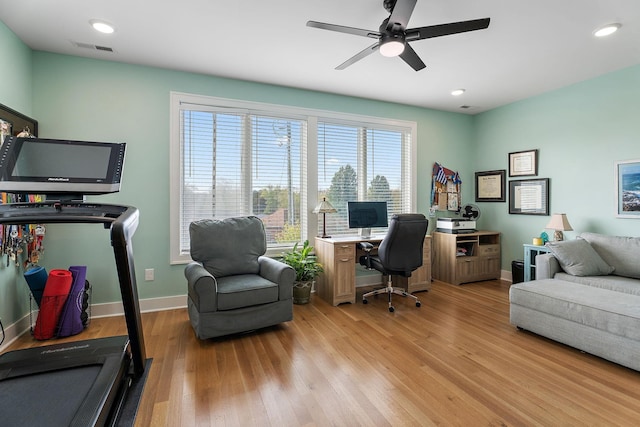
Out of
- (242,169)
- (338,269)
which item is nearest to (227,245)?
(242,169)

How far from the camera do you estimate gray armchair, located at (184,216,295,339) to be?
8.51ft

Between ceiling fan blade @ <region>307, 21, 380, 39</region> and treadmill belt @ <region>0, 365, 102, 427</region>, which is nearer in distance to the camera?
treadmill belt @ <region>0, 365, 102, 427</region>

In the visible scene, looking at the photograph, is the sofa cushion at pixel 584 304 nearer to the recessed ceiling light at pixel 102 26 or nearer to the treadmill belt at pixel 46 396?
the treadmill belt at pixel 46 396

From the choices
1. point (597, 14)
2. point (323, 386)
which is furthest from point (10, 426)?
point (597, 14)

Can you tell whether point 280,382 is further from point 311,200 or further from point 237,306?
point 311,200

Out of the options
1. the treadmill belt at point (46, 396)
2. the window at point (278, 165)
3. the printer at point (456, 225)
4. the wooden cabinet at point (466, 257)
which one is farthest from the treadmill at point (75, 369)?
the printer at point (456, 225)

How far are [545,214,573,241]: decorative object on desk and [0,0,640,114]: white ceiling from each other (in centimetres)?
161

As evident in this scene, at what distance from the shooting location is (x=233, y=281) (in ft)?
9.47

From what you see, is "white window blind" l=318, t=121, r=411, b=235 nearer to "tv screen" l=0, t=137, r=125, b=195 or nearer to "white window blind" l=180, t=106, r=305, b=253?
"white window blind" l=180, t=106, r=305, b=253

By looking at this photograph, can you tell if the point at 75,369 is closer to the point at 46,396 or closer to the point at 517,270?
the point at 46,396

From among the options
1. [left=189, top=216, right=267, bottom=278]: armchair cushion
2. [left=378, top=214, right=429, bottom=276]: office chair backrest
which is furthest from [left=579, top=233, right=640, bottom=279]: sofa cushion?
[left=189, top=216, right=267, bottom=278]: armchair cushion

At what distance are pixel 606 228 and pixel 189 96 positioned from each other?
4889 millimetres

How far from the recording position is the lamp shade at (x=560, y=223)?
3729 mm

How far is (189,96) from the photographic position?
3.47 m
